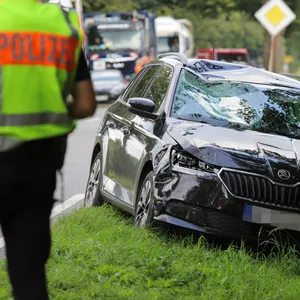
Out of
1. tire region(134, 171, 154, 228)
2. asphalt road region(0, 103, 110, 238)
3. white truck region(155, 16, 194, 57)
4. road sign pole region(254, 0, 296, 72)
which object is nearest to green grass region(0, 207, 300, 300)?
tire region(134, 171, 154, 228)

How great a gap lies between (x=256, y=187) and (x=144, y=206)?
3.59 feet

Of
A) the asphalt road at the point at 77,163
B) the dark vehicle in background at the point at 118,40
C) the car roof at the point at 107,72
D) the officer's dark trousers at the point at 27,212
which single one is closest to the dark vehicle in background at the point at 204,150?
the asphalt road at the point at 77,163

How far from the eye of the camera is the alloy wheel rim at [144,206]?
835 cm

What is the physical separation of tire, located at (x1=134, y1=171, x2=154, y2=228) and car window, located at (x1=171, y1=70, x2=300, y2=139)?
649 millimetres

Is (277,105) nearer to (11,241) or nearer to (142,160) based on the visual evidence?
(142,160)

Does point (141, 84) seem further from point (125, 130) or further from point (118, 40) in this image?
point (118, 40)

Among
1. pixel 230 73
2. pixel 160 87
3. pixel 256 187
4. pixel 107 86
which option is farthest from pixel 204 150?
pixel 107 86

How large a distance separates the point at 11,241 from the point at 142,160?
14.7 feet

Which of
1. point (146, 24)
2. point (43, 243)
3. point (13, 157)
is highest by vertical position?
point (13, 157)

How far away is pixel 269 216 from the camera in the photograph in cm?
771

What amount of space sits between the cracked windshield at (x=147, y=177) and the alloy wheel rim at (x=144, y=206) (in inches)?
0.9

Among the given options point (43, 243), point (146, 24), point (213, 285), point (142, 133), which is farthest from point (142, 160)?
point (146, 24)

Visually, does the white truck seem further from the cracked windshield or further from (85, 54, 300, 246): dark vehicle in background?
(85, 54, 300, 246): dark vehicle in background

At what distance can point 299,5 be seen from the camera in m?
40.5
